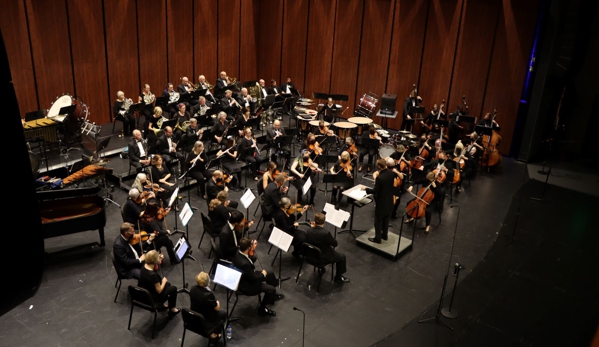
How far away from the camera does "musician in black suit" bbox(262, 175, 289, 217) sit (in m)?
9.07

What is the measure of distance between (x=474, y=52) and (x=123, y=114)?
10.7 metres

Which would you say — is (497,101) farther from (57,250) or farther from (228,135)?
(57,250)

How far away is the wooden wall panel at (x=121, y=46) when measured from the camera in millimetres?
14781

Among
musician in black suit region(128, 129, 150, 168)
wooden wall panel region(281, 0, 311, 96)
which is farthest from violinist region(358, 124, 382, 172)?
wooden wall panel region(281, 0, 311, 96)

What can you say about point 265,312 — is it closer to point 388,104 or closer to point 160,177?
point 160,177

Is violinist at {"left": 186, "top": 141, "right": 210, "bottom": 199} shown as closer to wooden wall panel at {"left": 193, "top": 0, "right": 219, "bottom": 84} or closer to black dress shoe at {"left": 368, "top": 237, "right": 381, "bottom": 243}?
black dress shoe at {"left": 368, "top": 237, "right": 381, "bottom": 243}

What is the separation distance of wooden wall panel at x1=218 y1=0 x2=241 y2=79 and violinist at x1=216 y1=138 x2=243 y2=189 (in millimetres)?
7332

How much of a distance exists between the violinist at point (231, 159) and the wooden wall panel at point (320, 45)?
7.35 m

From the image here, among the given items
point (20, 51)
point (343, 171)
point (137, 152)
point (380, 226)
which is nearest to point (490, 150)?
point (343, 171)

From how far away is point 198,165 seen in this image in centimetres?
1097

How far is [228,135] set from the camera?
12.4m

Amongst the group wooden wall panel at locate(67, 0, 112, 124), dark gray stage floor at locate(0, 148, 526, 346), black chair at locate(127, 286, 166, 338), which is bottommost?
dark gray stage floor at locate(0, 148, 526, 346)

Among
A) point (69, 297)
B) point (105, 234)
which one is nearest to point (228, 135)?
point (105, 234)

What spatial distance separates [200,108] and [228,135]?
232 centimetres
